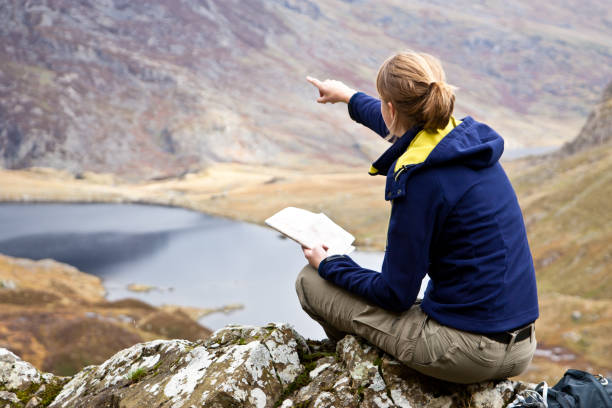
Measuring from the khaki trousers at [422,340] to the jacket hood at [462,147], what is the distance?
120 centimetres

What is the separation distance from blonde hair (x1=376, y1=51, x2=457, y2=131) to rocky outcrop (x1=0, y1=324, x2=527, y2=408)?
208cm

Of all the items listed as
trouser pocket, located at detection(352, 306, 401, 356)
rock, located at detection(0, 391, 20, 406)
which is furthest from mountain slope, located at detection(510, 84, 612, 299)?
rock, located at detection(0, 391, 20, 406)

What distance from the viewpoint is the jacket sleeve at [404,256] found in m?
3.38

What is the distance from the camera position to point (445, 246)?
3.58m

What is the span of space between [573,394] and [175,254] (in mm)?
43579

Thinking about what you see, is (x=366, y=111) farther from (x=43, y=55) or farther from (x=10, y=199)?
(x=43, y=55)

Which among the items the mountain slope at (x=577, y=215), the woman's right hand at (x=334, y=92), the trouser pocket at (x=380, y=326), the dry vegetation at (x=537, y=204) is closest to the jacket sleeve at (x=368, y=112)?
the woman's right hand at (x=334, y=92)

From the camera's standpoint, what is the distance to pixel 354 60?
175 metres

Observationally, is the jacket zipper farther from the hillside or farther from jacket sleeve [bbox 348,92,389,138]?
the hillside

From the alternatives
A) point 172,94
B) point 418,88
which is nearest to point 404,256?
point 418,88

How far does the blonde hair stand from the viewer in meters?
3.32

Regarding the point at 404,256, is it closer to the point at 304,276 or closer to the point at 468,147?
the point at 468,147

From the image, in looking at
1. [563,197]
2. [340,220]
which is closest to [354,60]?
[340,220]

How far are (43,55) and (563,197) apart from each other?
348ft
